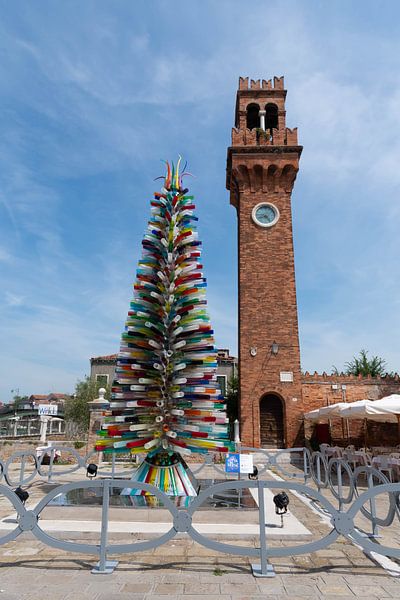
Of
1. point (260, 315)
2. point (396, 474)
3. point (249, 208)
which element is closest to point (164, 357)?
point (396, 474)

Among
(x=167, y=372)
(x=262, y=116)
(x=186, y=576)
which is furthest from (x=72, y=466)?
(x=262, y=116)

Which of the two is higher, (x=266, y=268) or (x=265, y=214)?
(x=265, y=214)

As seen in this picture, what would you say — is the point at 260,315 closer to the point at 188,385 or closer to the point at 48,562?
the point at 188,385

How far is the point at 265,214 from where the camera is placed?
2159cm

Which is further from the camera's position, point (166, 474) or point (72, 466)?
point (72, 466)

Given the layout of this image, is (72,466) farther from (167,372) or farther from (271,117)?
(271,117)

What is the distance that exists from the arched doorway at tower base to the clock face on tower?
8685 mm

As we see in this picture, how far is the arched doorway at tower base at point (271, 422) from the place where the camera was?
19.0m

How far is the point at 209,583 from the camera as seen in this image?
4.00 metres

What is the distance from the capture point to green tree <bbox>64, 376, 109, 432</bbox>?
36.5 m

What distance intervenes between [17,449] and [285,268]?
14204 millimetres

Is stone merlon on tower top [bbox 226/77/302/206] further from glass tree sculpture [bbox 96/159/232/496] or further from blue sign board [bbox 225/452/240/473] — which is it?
blue sign board [bbox 225/452/240/473]

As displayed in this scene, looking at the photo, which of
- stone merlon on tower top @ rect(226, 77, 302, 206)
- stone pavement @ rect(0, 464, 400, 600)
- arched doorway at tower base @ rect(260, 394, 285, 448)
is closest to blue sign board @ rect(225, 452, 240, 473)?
stone pavement @ rect(0, 464, 400, 600)

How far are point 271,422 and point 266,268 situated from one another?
7.40 m
